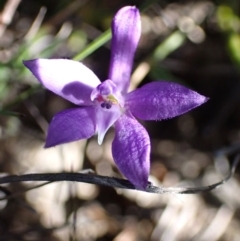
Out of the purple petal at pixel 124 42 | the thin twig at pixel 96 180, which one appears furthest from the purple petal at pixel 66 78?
the thin twig at pixel 96 180

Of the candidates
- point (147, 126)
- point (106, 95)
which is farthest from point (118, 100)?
point (147, 126)

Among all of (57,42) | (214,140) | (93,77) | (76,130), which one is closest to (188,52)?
(214,140)

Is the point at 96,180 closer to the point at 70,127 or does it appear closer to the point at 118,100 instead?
the point at 70,127

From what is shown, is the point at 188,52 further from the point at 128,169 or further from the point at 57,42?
the point at 128,169

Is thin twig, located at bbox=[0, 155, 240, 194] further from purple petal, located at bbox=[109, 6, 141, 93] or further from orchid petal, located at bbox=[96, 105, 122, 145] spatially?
purple petal, located at bbox=[109, 6, 141, 93]

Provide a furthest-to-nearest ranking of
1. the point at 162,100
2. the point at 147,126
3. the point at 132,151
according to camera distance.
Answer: the point at 147,126 < the point at 162,100 < the point at 132,151

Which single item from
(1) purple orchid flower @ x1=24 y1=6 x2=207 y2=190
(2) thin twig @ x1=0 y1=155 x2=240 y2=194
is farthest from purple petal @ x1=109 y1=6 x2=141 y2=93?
(2) thin twig @ x1=0 y1=155 x2=240 y2=194
